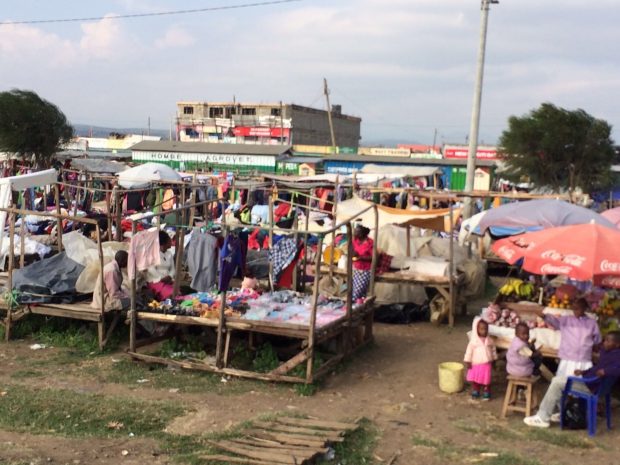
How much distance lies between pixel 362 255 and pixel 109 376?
14.7 ft

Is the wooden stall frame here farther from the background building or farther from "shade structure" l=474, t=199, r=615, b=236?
the background building

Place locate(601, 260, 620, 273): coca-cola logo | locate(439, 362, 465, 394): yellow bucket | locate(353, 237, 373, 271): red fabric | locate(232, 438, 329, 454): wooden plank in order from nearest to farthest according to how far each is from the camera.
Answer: locate(232, 438, 329, 454): wooden plank, locate(601, 260, 620, 273): coca-cola logo, locate(439, 362, 465, 394): yellow bucket, locate(353, 237, 373, 271): red fabric

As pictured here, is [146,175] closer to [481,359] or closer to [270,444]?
[481,359]

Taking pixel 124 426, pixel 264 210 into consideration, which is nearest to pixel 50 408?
pixel 124 426

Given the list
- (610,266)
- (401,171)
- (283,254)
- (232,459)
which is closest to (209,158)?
→ (401,171)

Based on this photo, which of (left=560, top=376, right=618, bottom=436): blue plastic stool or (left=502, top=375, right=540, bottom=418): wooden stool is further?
(left=502, top=375, right=540, bottom=418): wooden stool

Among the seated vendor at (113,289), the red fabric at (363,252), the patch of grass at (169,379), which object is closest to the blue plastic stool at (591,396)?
the patch of grass at (169,379)

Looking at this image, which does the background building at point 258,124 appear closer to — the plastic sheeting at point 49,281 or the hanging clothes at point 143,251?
the plastic sheeting at point 49,281

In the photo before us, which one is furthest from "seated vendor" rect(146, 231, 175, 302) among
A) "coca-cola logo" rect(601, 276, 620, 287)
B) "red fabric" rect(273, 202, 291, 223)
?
"red fabric" rect(273, 202, 291, 223)

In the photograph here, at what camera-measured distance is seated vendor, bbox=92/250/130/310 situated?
373 inches

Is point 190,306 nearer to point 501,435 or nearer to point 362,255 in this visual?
point 362,255

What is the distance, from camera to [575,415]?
701 cm

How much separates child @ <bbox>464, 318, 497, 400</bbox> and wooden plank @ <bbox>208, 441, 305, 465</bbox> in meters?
2.72

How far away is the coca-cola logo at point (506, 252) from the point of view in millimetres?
8232
